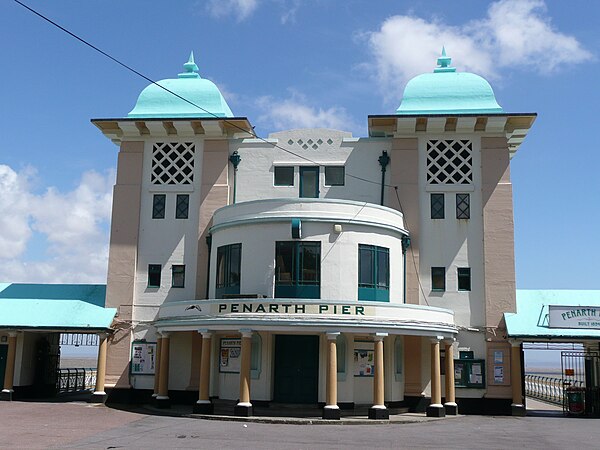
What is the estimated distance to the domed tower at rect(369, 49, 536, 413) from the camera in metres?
26.5

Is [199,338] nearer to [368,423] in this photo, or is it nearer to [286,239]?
[286,239]

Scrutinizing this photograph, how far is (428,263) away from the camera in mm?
27406

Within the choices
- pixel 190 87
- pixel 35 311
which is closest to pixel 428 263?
pixel 190 87

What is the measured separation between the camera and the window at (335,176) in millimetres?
28594

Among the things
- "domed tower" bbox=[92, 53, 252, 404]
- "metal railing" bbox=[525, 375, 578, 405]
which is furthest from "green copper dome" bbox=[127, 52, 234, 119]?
"metal railing" bbox=[525, 375, 578, 405]

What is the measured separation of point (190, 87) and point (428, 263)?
40.6 ft

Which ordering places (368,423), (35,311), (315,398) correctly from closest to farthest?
(368,423) → (315,398) → (35,311)

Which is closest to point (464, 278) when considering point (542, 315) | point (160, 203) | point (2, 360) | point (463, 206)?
point (463, 206)

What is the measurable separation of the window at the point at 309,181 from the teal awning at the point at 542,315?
888 centimetres

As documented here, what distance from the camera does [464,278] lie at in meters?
27.4

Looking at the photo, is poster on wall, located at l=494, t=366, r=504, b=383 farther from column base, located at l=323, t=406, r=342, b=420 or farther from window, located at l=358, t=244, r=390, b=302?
column base, located at l=323, t=406, r=342, b=420

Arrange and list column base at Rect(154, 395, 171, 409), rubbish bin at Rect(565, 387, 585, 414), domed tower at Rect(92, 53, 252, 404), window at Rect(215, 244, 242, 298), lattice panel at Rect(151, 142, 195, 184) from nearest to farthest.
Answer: window at Rect(215, 244, 242, 298), column base at Rect(154, 395, 171, 409), rubbish bin at Rect(565, 387, 585, 414), domed tower at Rect(92, 53, 252, 404), lattice panel at Rect(151, 142, 195, 184)

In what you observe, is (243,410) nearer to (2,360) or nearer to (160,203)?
(160,203)

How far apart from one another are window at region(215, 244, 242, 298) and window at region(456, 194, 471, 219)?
29.0 feet
